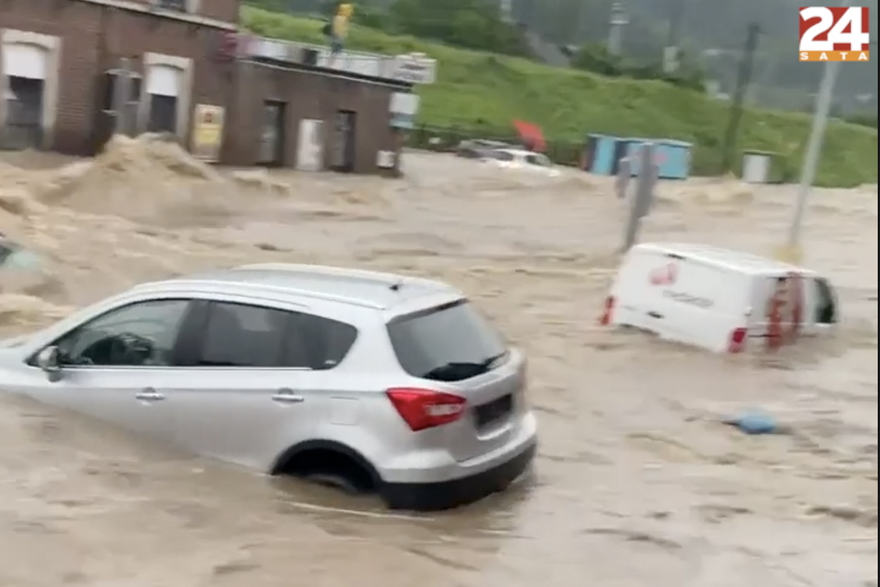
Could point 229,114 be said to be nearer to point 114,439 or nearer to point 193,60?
point 193,60

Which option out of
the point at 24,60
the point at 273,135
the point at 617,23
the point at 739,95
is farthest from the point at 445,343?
the point at 739,95

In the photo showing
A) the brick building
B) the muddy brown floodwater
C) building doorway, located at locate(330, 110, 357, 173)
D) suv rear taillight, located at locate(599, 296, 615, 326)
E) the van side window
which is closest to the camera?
the muddy brown floodwater

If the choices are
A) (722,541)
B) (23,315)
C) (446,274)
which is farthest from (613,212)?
(722,541)

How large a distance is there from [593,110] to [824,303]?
32148mm

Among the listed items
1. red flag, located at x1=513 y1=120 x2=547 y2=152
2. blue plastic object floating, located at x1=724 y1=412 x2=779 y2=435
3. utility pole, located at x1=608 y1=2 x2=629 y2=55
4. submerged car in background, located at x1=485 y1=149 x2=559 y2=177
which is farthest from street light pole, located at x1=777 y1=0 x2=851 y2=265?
red flag, located at x1=513 y1=120 x2=547 y2=152

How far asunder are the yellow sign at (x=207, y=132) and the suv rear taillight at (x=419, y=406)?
19.2 metres

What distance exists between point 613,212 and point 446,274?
12.8 meters

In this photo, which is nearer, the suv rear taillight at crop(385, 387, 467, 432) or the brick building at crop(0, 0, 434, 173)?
the suv rear taillight at crop(385, 387, 467, 432)

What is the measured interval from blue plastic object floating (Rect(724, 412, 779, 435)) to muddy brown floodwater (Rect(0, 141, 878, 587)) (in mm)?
195

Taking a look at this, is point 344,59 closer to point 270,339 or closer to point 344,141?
point 344,141

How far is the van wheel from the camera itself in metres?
6.28

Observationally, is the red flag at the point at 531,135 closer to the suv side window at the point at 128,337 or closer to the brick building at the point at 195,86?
the brick building at the point at 195,86

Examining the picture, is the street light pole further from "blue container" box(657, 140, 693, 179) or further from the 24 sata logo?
"blue container" box(657, 140, 693, 179)

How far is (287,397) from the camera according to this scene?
20.6 ft
